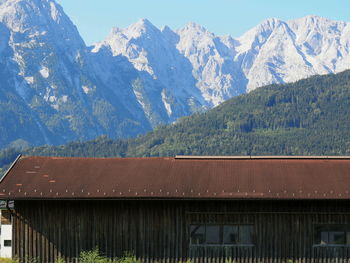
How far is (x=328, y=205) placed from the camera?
26.8 m

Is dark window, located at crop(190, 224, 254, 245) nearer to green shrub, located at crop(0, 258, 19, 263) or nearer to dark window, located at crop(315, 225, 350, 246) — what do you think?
dark window, located at crop(315, 225, 350, 246)

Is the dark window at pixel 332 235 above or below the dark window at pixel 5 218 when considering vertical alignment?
below

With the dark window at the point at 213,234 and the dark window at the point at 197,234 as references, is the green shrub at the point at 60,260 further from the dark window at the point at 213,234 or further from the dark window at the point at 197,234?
the dark window at the point at 213,234

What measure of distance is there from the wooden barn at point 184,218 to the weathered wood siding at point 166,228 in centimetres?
4

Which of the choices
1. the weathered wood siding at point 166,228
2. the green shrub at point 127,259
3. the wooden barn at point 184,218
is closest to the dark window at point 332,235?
the wooden barn at point 184,218

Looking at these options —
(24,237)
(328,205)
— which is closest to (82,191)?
(24,237)

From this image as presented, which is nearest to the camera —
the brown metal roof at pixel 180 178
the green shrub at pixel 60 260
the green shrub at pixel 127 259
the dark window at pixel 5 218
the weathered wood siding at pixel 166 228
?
the brown metal roof at pixel 180 178

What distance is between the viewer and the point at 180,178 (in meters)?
27.9

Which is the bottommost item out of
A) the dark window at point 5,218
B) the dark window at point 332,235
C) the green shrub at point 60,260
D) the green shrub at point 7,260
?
the green shrub at point 7,260

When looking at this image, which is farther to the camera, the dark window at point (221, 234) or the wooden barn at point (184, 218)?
the dark window at point (221, 234)

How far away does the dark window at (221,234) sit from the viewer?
27078mm

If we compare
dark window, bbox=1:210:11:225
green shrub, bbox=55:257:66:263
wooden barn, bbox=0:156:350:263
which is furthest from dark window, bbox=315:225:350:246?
dark window, bbox=1:210:11:225

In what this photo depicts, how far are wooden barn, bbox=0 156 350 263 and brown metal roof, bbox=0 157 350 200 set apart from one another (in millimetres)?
44

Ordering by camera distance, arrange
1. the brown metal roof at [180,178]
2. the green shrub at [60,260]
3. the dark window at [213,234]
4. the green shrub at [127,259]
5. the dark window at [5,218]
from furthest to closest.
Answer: the dark window at [5,218]
the dark window at [213,234]
the green shrub at [60,260]
the green shrub at [127,259]
the brown metal roof at [180,178]
